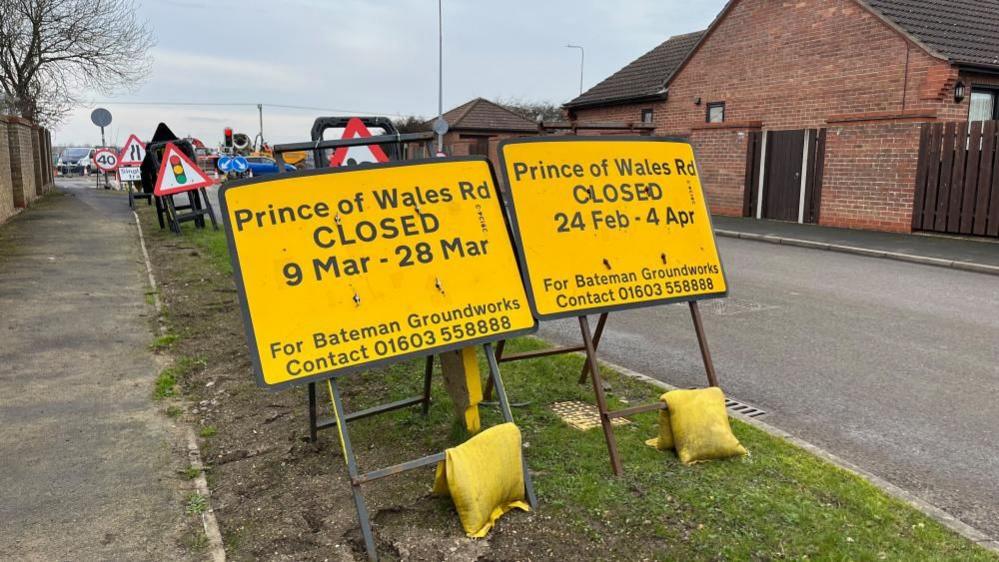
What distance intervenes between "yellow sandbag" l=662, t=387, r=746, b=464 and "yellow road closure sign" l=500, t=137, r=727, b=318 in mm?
583

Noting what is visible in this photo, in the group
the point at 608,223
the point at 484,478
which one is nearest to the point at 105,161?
the point at 608,223

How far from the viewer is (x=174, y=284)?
30.7ft

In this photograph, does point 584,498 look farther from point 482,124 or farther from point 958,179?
point 482,124

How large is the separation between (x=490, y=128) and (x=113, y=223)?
24185mm

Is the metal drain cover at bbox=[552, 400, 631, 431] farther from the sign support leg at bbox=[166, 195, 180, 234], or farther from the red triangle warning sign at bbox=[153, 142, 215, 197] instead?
the sign support leg at bbox=[166, 195, 180, 234]

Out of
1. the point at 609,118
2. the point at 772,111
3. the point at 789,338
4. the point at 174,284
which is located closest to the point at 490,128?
the point at 609,118

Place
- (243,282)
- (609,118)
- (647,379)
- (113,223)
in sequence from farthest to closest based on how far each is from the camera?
1. (609,118)
2. (113,223)
3. (647,379)
4. (243,282)

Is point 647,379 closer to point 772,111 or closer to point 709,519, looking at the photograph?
point 709,519

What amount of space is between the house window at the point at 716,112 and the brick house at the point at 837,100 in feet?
0.13

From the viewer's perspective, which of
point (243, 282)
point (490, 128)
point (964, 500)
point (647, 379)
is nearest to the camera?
point (243, 282)

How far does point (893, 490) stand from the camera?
147 inches

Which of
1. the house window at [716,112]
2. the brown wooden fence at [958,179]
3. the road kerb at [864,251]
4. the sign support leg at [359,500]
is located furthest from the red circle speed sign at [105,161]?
the sign support leg at [359,500]

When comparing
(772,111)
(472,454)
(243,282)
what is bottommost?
(472,454)

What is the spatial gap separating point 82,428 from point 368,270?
2453 millimetres
